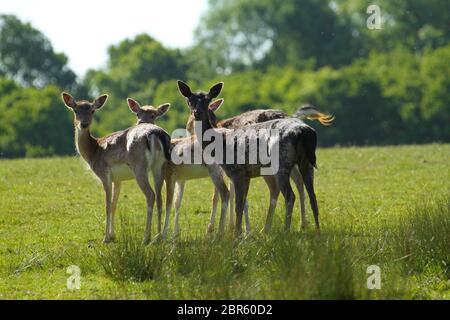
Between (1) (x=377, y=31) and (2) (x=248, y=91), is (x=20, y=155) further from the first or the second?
(1) (x=377, y=31)

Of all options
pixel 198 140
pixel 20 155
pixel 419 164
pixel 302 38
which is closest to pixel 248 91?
pixel 20 155

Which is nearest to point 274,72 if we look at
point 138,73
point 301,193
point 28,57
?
point 138,73

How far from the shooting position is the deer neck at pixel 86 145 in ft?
45.4

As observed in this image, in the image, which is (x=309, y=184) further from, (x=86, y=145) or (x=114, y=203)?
(x=86, y=145)

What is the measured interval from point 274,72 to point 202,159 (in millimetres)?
67559

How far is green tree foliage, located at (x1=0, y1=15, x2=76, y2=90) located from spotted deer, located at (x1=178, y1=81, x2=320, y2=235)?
214ft

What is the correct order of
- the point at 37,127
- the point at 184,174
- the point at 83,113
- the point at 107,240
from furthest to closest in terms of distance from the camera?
1. the point at 37,127
2. the point at 83,113
3. the point at 184,174
4. the point at 107,240

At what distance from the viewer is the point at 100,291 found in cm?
1041

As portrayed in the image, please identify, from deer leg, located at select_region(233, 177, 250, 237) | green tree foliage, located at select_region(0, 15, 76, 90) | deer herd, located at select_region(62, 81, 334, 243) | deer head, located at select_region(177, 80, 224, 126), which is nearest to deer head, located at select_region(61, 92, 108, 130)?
deer herd, located at select_region(62, 81, 334, 243)

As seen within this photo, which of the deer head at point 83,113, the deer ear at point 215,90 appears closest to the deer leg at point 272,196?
the deer ear at point 215,90

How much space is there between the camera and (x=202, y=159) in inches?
529

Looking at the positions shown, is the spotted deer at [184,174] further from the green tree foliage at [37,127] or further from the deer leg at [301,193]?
the green tree foliage at [37,127]

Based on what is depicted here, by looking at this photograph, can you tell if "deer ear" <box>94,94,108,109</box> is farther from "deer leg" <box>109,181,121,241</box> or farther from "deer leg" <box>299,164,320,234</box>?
"deer leg" <box>299,164,320,234</box>

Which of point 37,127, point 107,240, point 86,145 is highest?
point 37,127
